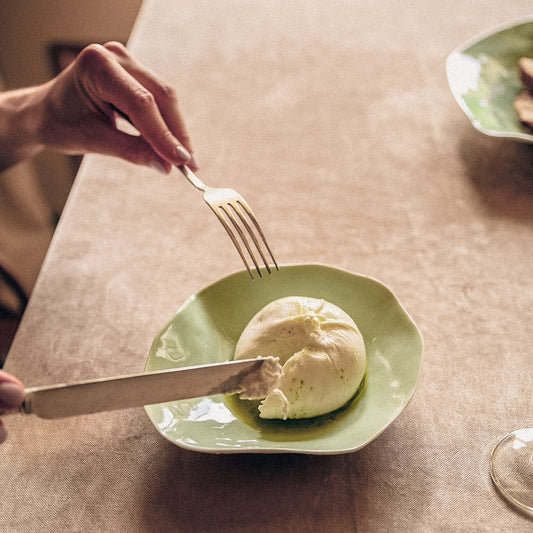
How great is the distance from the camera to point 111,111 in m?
0.92

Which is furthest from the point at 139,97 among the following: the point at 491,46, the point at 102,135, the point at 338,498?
the point at 491,46

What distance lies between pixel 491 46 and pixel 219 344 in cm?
86

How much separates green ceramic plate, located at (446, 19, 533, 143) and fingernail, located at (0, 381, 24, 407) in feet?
2.66

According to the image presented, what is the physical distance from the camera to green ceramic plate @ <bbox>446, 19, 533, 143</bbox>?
3.38 ft

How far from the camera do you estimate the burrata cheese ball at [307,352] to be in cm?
62

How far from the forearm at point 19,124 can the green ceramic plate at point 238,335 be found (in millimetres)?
467

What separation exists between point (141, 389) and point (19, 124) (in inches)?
25.4

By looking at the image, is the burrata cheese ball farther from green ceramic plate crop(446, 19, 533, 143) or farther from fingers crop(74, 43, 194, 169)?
green ceramic plate crop(446, 19, 533, 143)

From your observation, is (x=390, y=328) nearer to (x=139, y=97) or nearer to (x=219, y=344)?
Answer: (x=219, y=344)

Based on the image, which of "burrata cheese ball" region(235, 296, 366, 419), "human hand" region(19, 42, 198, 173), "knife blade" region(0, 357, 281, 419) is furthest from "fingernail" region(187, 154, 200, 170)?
"knife blade" region(0, 357, 281, 419)

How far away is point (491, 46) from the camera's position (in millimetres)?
1179

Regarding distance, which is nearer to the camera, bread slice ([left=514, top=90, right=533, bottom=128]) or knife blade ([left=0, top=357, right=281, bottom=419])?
knife blade ([left=0, top=357, right=281, bottom=419])

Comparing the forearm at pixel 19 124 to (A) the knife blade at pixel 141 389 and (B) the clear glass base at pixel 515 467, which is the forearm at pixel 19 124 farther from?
(B) the clear glass base at pixel 515 467

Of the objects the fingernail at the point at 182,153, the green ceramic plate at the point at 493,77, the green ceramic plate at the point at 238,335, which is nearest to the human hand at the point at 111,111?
the fingernail at the point at 182,153
